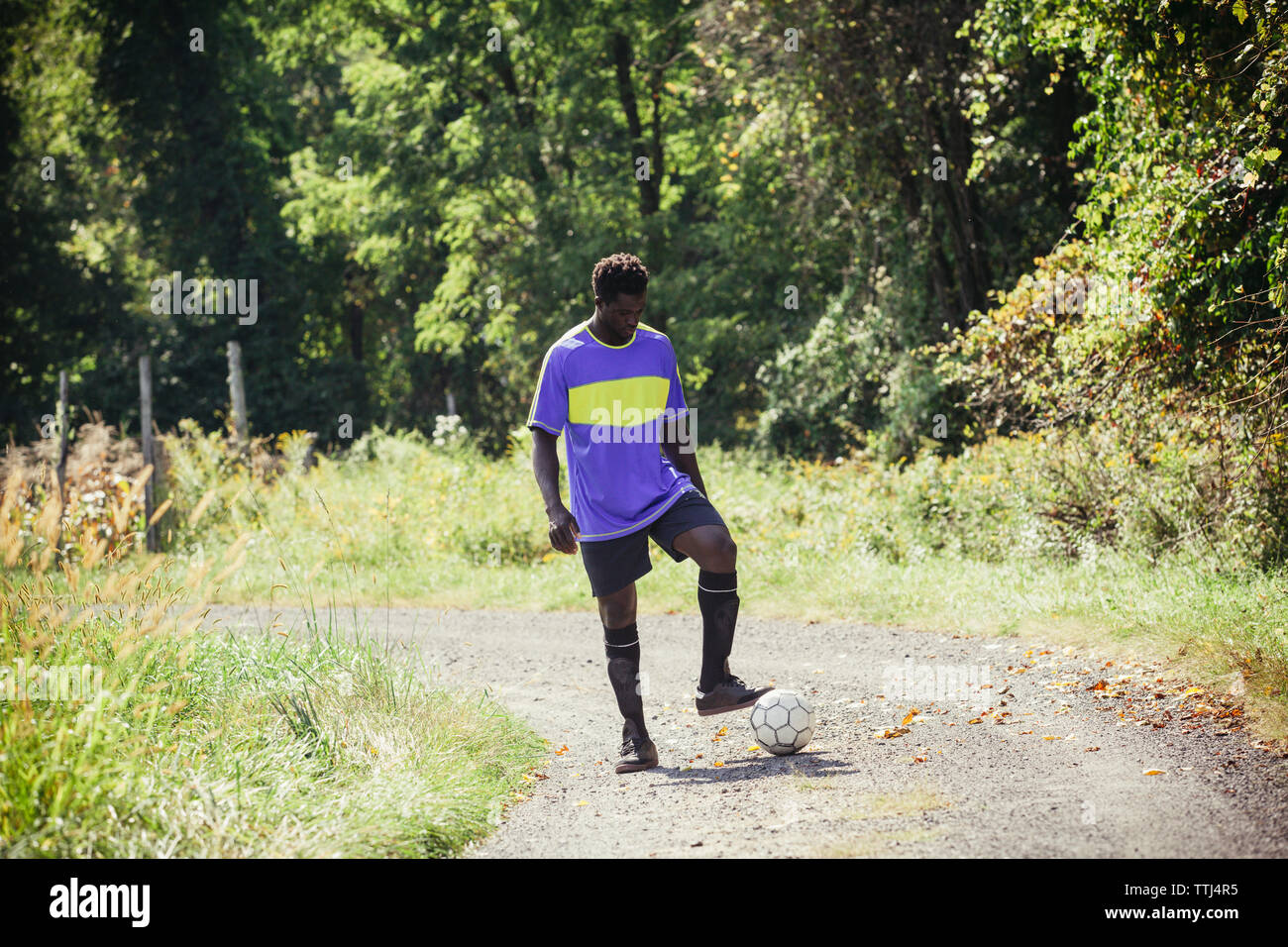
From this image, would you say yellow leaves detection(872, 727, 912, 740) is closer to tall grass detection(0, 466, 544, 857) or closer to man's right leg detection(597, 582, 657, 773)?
man's right leg detection(597, 582, 657, 773)

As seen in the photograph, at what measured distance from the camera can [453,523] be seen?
43.7ft

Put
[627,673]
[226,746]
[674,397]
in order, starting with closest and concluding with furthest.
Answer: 1. [226,746]
2. [627,673]
3. [674,397]

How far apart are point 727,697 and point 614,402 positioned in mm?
1504

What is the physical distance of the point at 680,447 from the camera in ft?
18.6

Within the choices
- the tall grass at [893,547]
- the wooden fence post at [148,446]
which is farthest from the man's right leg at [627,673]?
the wooden fence post at [148,446]

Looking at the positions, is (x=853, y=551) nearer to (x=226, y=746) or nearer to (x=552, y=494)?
(x=552, y=494)

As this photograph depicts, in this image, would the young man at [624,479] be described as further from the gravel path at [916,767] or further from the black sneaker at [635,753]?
the gravel path at [916,767]

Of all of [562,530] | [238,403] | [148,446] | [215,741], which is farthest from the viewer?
[238,403]

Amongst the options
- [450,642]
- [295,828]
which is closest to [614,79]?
[450,642]

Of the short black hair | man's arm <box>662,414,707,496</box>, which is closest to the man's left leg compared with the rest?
man's arm <box>662,414,707,496</box>

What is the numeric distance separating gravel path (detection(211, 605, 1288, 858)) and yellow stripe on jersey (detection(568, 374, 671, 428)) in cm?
164

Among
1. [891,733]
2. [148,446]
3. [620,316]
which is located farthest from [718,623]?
[148,446]

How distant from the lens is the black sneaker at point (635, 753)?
5277 mm
